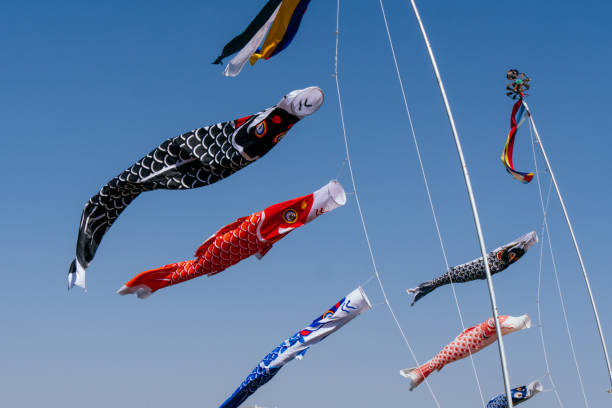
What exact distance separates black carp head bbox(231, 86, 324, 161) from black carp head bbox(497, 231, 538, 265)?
9.45 m

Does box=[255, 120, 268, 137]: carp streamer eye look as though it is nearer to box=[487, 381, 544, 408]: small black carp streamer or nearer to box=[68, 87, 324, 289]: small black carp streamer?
box=[68, 87, 324, 289]: small black carp streamer

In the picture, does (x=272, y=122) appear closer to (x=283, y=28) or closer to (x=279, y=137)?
(x=279, y=137)

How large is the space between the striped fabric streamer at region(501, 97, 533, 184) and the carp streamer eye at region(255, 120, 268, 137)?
831cm

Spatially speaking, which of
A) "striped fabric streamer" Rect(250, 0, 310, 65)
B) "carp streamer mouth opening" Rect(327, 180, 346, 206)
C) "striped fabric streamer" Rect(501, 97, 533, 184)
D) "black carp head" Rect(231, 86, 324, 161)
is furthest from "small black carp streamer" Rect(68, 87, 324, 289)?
"striped fabric streamer" Rect(501, 97, 533, 184)

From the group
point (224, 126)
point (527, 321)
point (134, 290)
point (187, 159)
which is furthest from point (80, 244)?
point (527, 321)

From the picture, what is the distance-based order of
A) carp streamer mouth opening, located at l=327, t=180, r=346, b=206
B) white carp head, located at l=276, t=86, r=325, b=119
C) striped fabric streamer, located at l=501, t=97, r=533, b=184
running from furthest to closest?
striped fabric streamer, located at l=501, t=97, r=533, b=184
carp streamer mouth opening, located at l=327, t=180, r=346, b=206
white carp head, located at l=276, t=86, r=325, b=119

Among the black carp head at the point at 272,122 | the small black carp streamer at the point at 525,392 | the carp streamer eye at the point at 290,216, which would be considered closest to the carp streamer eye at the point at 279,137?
the black carp head at the point at 272,122

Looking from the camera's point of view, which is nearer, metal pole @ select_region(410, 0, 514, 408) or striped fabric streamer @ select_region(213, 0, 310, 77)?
metal pole @ select_region(410, 0, 514, 408)

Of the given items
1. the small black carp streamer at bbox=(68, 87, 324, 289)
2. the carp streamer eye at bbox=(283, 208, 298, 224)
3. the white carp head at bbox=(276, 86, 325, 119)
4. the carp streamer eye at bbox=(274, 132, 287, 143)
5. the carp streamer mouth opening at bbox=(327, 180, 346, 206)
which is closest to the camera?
the white carp head at bbox=(276, 86, 325, 119)

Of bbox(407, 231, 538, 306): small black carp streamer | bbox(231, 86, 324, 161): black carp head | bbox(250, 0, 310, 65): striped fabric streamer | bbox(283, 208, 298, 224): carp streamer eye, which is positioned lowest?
bbox(407, 231, 538, 306): small black carp streamer

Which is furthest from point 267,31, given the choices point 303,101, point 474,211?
point 474,211

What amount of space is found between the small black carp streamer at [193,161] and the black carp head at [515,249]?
31.0ft

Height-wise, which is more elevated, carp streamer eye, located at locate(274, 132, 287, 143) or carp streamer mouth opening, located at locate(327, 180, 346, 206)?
carp streamer eye, located at locate(274, 132, 287, 143)

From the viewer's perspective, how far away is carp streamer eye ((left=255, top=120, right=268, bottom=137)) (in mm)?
17328
